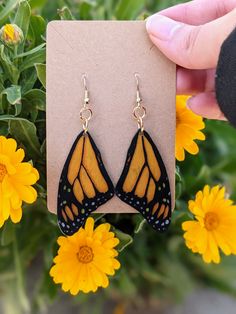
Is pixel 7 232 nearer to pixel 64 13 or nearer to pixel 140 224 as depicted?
pixel 140 224

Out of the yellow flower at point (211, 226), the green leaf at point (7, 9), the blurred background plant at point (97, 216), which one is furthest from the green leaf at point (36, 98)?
the yellow flower at point (211, 226)

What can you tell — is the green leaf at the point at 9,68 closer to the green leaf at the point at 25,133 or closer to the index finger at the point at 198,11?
the green leaf at the point at 25,133

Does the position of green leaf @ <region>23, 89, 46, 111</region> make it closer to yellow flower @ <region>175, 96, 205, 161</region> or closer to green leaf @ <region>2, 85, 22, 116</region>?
green leaf @ <region>2, 85, 22, 116</region>

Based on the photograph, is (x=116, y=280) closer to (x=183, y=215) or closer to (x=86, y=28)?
(x=183, y=215)

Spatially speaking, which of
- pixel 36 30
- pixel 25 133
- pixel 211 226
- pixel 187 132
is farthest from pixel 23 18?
pixel 211 226

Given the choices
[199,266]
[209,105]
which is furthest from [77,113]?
[199,266]

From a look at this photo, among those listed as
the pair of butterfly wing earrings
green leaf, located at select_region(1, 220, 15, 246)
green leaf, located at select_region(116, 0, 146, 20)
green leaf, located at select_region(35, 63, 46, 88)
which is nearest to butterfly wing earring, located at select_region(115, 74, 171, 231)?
the pair of butterfly wing earrings
